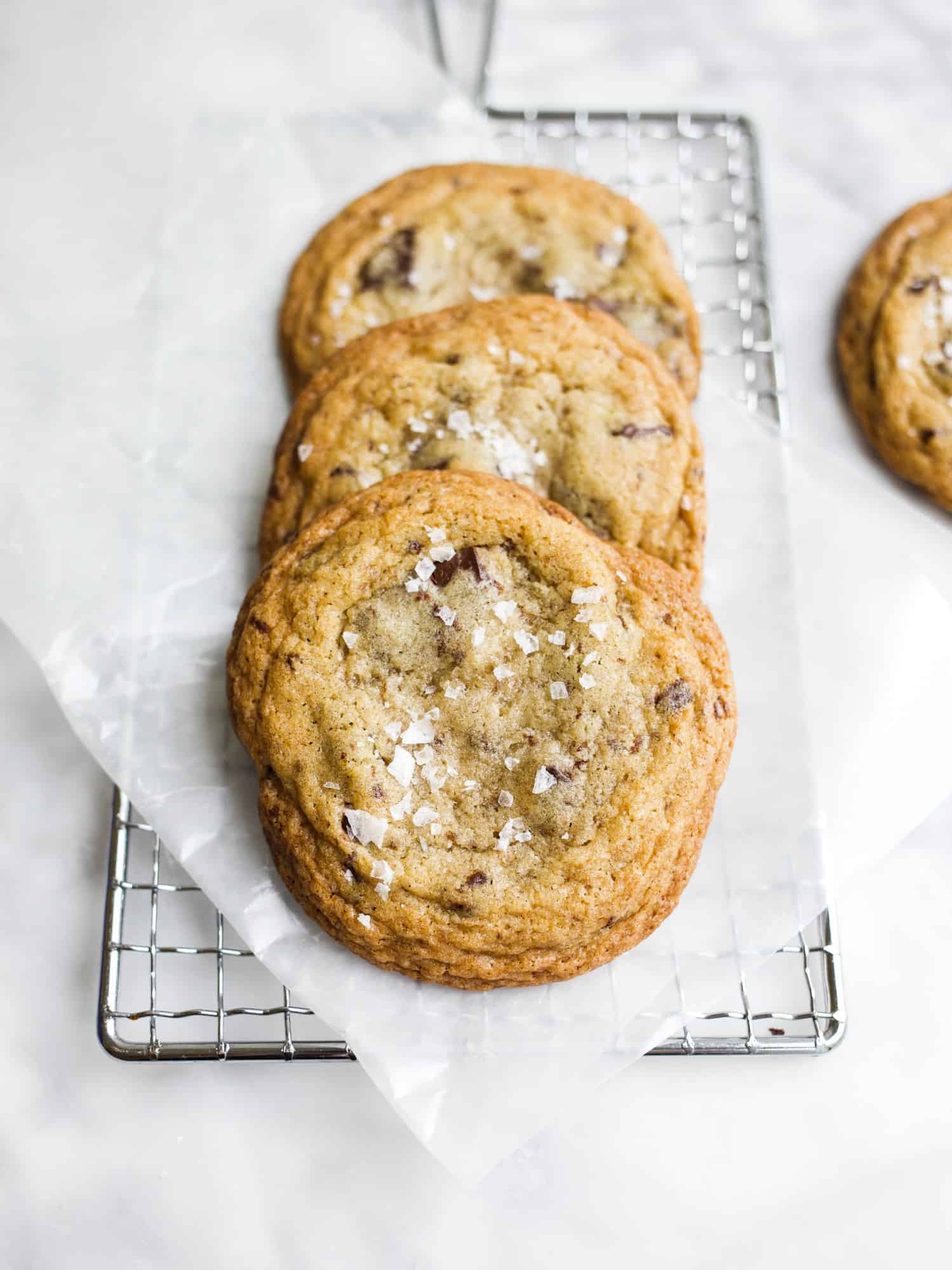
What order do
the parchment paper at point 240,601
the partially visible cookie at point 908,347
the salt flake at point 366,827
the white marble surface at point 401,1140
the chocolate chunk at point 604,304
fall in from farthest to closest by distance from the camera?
the partially visible cookie at point 908,347 < the chocolate chunk at point 604,304 < the white marble surface at point 401,1140 < the parchment paper at point 240,601 < the salt flake at point 366,827

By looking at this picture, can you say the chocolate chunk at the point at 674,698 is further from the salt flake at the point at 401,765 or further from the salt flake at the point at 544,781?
the salt flake at the point at 401,765

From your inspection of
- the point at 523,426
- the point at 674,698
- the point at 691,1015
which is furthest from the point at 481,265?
the point at 691,1015

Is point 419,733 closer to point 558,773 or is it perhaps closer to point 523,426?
point 558,773

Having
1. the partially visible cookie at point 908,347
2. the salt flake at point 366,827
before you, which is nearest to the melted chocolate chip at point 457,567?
the salt flake at point 366,827

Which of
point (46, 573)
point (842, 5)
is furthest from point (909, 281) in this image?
point (46, 573)

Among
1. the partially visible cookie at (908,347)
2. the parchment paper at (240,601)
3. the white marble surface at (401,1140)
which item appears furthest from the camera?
the partially visible cookie at (908,347)

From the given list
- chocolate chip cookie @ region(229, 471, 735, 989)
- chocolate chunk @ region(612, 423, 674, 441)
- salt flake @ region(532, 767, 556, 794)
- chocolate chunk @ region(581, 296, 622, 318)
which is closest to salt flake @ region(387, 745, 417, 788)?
chocolate chip cookie @ region(229, 471, 735, 989)
